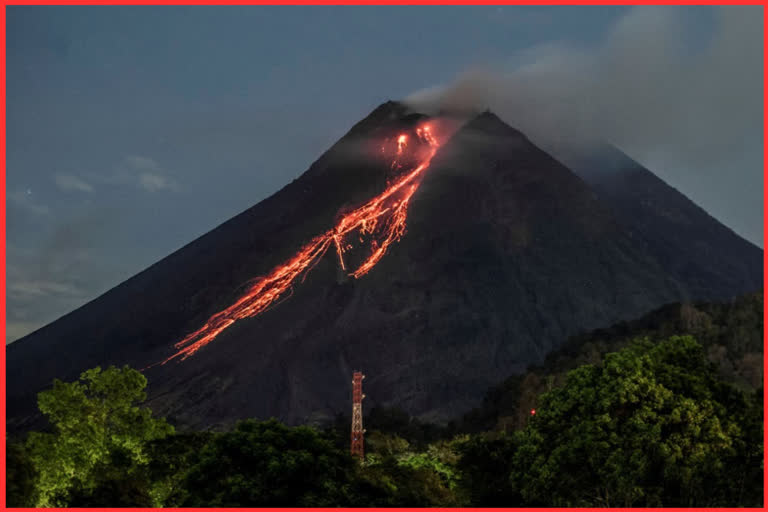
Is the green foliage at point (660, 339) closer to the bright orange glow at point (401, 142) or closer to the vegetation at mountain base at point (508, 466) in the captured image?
the vegetation at mountain base at point (508, 466)

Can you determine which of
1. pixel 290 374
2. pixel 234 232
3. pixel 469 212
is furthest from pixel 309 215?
pixel 290 374

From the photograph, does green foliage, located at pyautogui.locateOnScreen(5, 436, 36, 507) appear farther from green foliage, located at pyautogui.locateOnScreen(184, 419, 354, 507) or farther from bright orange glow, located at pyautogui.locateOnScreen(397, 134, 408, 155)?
bright orange glow, located at pyautogui.locateOnScreen(397, 134, 408, 155)

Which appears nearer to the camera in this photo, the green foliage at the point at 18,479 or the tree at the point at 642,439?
the green foliage at the point at 18,479

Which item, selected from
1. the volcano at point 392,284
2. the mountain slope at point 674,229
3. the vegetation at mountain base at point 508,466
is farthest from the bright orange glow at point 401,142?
the vegetation at mountain base at point 508,466

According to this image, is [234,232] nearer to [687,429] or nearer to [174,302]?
[174,302]

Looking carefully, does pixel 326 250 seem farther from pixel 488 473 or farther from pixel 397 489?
pixel 397 489

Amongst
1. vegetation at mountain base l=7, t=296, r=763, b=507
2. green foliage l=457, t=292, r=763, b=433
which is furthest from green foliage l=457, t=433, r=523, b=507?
green foliage l=457, t=292, r=763, b=433
